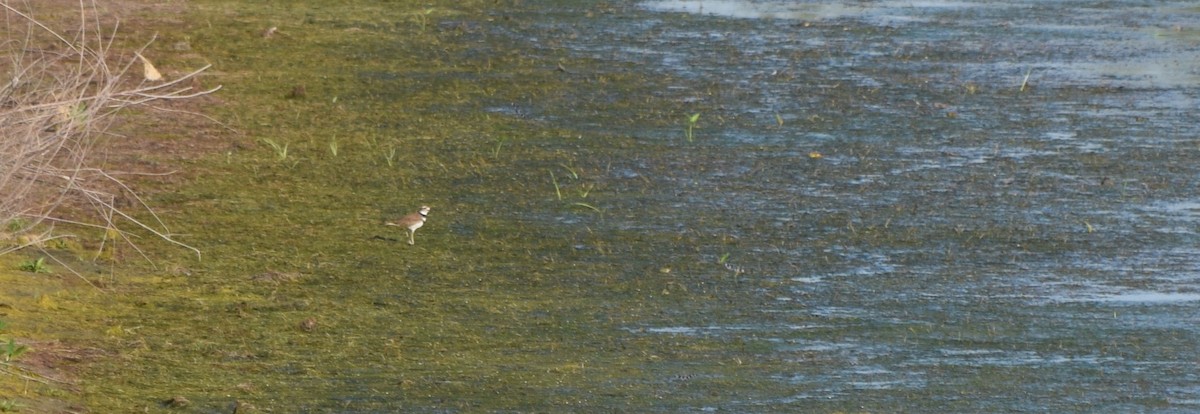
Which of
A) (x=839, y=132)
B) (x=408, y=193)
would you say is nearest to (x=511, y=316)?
(x=408, y=193)

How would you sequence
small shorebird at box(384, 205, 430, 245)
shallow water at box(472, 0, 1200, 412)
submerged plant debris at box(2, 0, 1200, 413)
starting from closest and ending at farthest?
submerged plant debris at box(2, 0, 1200, 413), shallow water at box(472, 0, 1200, 412), small shorebird at box(384, 205, 430, 245)

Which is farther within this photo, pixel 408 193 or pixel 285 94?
pixel 285 94

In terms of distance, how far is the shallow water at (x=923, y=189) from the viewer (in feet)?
16.0

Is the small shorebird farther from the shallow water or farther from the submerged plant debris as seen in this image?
the shallow water

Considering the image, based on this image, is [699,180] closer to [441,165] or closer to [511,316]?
[441,165]

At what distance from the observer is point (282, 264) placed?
5.61 meters

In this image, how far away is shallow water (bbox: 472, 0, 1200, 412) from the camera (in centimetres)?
489

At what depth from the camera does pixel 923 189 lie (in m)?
6.58

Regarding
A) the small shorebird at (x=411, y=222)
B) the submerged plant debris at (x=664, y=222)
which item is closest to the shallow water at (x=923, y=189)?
the submerged plant debris at (x=664, y=222)

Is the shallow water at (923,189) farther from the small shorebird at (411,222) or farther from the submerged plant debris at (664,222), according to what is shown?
the small shorebird at (411,222)

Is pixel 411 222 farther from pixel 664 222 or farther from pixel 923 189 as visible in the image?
pixel 923 189

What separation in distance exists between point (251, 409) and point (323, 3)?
5.86 metres

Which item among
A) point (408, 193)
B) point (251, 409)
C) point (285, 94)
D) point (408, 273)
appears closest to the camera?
point (251, 409)

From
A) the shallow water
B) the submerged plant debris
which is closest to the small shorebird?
the submerged plant debris
